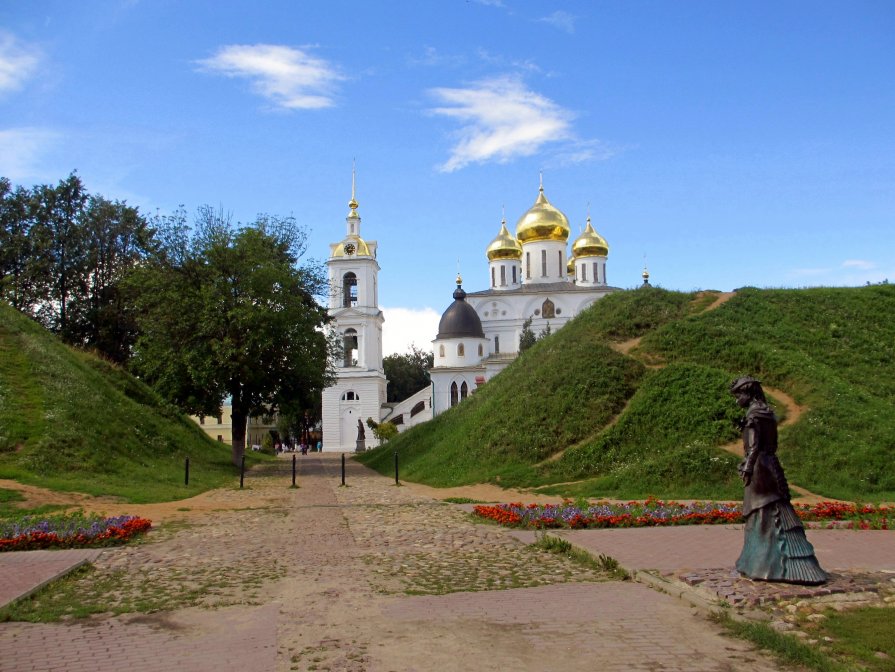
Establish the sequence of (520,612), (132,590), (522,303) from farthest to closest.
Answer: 1. (522,303)
2. (132,590)
3. (520,612)

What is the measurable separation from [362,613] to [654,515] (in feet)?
19.7

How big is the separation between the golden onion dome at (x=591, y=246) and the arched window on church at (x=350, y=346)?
64.0 feet

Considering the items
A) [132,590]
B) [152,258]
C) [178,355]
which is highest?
[152,258]

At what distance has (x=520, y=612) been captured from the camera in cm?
646

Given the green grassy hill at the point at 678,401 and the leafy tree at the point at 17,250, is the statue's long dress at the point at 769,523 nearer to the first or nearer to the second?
the green grassy hill at the point at 678,401

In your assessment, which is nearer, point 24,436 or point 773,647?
point 773,647

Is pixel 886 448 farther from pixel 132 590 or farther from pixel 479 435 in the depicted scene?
pixel 132 590

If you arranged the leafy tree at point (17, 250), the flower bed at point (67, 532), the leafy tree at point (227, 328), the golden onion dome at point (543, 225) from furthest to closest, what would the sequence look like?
the golden onion dome at point (543, 225)
the leafy tree at point (17, 250)
the leafy tree at point (227, 328)
the flower bed at point (67, 532)

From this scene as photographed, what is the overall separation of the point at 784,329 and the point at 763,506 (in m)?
17.7

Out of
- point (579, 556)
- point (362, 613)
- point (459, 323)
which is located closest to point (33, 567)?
point (362, 613)

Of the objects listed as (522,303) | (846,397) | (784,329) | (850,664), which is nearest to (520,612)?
(850,664)

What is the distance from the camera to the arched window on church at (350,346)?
55750 mm

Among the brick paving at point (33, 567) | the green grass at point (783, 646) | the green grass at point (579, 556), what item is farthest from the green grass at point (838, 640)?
the brick paving at point (33, 567)

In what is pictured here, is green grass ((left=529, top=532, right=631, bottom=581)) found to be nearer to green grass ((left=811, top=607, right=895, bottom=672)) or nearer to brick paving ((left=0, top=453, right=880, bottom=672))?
brick paving ((left=0, top=453, right=880, bottom=672))
